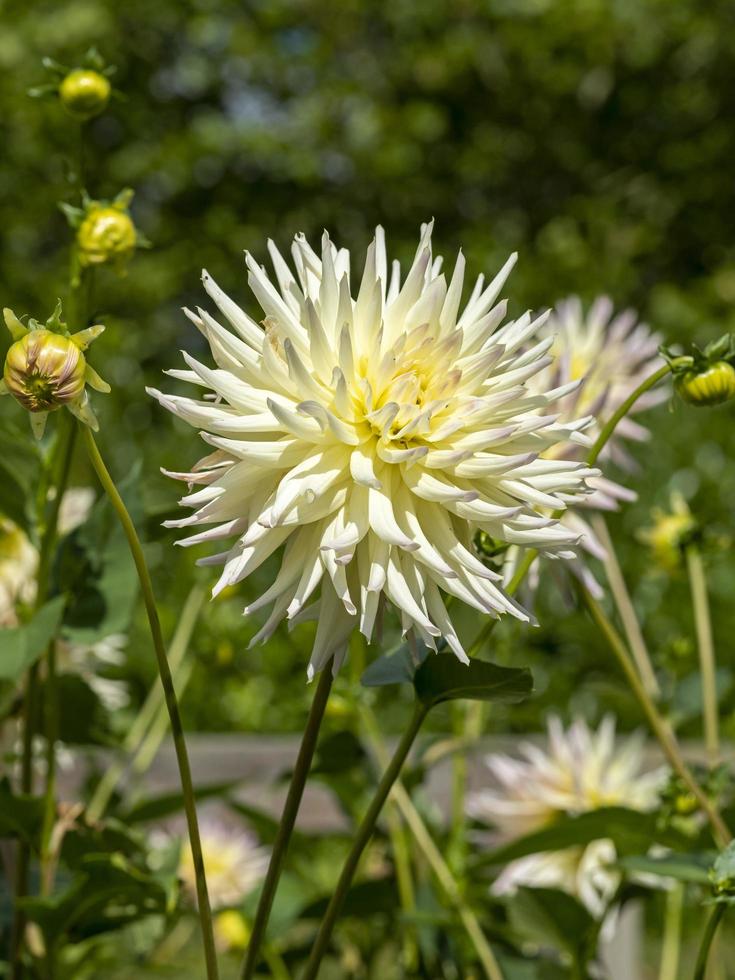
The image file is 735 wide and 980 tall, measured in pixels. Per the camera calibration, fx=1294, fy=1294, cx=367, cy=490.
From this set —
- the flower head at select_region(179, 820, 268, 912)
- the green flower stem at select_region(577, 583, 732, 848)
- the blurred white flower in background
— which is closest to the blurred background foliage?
the flower head at select_region(179, 820, 268, 912)

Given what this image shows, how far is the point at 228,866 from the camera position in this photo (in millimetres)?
1438

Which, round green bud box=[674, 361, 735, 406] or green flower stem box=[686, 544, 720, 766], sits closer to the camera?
round green bud box=[674, 361, 735, 406]

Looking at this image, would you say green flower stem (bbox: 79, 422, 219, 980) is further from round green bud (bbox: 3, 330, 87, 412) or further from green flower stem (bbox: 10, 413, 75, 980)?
green flower stem (bbox: 10, 413, 75, 980)

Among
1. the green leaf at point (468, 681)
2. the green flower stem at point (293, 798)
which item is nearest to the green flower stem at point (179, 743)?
the green flower stem at point (293, 798)

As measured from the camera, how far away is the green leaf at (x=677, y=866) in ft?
2.50

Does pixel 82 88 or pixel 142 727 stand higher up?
pixel 82 88

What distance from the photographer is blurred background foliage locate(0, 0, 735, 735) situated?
17.7 ft

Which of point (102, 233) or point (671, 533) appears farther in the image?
point (671, 533)

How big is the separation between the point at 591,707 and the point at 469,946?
1.59ft

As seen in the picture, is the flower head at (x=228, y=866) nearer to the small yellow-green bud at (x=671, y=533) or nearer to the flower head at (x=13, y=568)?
the flower head at (x=13, y=568)

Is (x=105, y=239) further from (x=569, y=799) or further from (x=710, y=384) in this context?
(x=569, y=799)

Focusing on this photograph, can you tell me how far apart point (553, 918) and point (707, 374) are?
0.49 m

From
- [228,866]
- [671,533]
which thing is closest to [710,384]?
[671,533]

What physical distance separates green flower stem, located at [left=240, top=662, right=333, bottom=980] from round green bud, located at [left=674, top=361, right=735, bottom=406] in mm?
242
